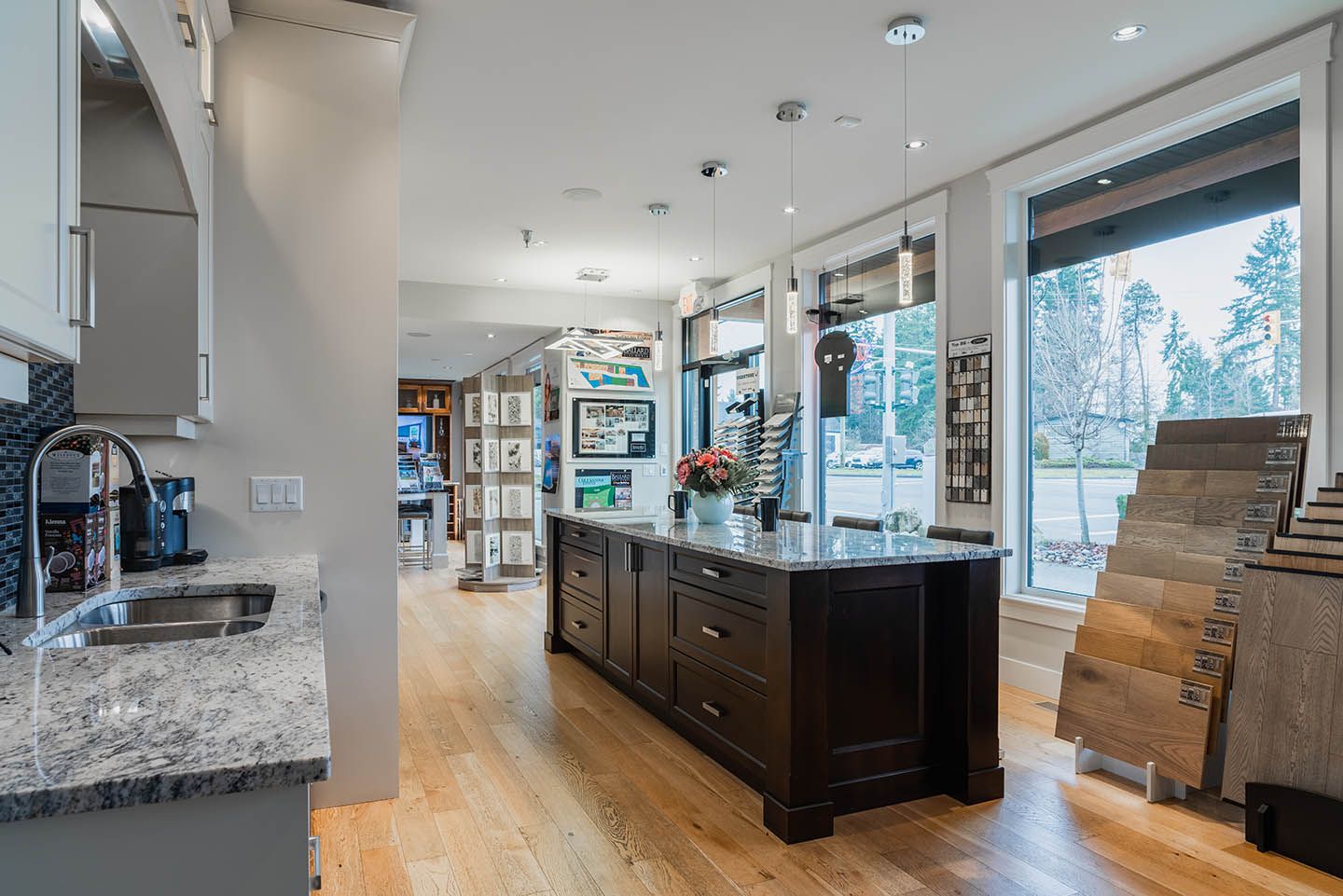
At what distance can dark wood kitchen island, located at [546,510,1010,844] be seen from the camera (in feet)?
8.24

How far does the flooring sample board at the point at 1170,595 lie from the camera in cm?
274

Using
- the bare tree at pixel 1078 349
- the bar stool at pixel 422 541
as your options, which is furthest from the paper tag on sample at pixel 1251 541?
the bar stool at pixel 422 541

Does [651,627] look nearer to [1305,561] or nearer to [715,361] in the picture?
[1305,561]

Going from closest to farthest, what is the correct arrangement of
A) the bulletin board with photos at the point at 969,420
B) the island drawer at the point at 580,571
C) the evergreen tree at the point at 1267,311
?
the evergreen tree at the point at 1267,311, the island drawer at the point at 580,571, the bulletin board with photos at the point at 969,420

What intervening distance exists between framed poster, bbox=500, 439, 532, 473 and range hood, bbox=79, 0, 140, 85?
5.84 meters

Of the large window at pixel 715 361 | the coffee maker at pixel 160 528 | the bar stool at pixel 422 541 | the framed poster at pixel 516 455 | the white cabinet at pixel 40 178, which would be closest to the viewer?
the white cabinet at pixel 40 178

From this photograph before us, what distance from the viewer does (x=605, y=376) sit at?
25.6ft

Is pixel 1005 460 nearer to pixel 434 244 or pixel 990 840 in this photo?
pixel 990 840

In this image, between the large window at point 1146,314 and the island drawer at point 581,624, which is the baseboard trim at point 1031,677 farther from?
the island drawer at point 581,624

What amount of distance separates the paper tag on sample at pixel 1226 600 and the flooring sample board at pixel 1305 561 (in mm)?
174

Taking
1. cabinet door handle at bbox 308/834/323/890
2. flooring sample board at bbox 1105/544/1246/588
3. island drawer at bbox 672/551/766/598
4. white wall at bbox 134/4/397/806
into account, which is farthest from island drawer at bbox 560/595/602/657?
flooring sample board at bbox 1105/544/1246/588

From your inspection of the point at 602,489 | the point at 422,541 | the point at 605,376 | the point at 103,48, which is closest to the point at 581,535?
the point at 103,48

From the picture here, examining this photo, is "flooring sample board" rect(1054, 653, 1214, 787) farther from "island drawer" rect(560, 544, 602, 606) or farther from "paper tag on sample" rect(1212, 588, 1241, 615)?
"island drawer" rect(560, 544, 602, 606)

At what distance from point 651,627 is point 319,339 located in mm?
1841
